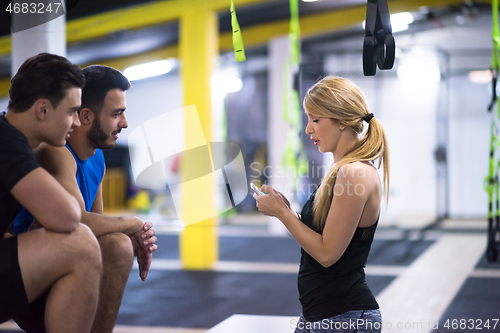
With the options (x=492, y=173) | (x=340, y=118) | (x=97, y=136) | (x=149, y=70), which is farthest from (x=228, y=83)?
(x=340, y=118)

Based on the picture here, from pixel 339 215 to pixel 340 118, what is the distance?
29 centimetres

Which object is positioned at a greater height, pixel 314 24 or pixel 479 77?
pixel 314 24

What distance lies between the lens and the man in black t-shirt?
1117mm

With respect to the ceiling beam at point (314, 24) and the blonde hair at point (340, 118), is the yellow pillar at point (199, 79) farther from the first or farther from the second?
the blonde hair at point (340, 118)

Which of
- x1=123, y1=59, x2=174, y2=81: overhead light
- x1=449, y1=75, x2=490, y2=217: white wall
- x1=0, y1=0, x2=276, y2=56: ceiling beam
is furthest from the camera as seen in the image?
x1=123, y1=59, x2=174, y2=81: overhead light

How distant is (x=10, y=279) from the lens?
1.13 m

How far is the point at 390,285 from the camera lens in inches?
151

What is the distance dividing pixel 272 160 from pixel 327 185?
5.42 metres

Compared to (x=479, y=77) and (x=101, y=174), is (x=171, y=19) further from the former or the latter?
(x=479, y=77)

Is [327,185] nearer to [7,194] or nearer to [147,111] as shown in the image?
[7,194]

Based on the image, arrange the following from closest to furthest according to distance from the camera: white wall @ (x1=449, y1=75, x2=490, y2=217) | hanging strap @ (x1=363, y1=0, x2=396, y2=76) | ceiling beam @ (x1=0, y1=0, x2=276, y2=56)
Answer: hanging strap @ (x1=363, y1=0, x2=396, y2=76) → ceiling beam @ (x1=0, y1=0, x2=276, y2=56) → white wall @ (x1=449, y1=75, x2=490, y2=217)

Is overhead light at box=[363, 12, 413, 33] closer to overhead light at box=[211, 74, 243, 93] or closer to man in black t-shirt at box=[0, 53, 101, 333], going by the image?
overhead light at box=[211, 74, 243, 93]

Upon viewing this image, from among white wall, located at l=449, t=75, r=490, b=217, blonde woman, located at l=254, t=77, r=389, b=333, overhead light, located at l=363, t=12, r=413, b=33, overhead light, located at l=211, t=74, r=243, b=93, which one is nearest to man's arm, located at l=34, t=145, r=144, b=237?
blonde woman, located at l=254, t=77, r=389, b=333

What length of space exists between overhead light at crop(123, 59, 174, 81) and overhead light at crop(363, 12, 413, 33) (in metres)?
4.14
